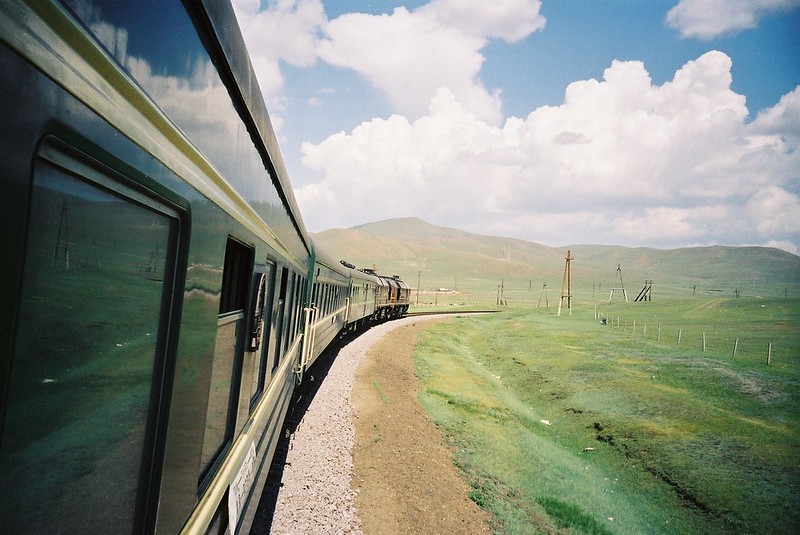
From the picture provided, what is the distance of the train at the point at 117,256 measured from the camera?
90 centimetres

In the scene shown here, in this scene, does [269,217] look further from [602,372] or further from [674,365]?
[674,365]

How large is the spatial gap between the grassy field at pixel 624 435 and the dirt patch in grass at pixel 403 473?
481 mm

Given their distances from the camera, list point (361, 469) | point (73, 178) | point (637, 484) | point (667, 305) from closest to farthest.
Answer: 1. point (73, 178)
2. point (361, 469)
3. point (637, 484)
4. point (667, 305)

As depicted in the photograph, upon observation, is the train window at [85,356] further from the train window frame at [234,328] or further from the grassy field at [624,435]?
the grassy field at [624,435]

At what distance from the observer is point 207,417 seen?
2.30 m

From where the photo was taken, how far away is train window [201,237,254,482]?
7.88 feet

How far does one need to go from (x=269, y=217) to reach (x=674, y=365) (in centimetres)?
2056

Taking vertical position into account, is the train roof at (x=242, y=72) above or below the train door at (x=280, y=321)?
above

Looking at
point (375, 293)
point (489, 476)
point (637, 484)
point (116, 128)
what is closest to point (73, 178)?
point (116, 128)

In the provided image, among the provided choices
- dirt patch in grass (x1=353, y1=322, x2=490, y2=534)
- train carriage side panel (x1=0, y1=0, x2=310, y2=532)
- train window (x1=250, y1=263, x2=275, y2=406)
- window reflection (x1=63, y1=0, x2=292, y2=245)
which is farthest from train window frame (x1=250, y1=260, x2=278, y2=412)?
dirt patch in grass (x1=353, y1=322, x2=490, y2=534)

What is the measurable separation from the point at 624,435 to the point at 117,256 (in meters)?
14.3

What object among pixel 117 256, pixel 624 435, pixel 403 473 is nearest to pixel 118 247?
pixel 117 256

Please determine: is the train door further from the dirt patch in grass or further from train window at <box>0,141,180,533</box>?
train window at <box>0,141,180,533</box>

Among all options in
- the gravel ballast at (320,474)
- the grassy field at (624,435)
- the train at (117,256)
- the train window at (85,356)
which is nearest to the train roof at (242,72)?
the train at (117,256)
